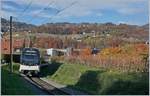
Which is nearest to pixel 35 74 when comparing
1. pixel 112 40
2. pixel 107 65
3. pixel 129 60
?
pixel 107 65

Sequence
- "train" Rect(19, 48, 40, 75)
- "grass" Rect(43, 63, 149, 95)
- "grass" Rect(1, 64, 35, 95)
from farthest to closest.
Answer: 1. "train" Rect(19, 48, 40, 75)
2. "grass" Rect(43, 63, 149, 95)
3. "grass" Rect(1, 64, 35, 95)

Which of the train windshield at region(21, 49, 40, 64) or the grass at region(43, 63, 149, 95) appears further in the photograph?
the train windshield at region(21, 49, 40, 64)

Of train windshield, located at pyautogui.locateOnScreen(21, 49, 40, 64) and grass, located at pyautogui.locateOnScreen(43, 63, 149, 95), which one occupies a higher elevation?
train windshield, located at pyautogui.locateOnScreen(21, 49, 40, 64)

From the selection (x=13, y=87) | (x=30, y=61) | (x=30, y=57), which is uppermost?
(x=30, y=57)

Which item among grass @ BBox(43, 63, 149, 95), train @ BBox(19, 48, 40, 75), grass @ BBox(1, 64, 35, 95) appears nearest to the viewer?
grass @ BBox(1, 64, 35, 95)

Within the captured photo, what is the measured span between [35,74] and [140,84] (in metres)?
23.7

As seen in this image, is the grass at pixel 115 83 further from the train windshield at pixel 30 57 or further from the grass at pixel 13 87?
the train windshield at pixel 30 57

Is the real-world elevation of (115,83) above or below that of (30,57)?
below

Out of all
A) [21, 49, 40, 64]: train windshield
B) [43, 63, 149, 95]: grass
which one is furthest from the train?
[43, 63, 149, 95]: grass

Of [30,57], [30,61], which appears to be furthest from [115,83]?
[30,57]

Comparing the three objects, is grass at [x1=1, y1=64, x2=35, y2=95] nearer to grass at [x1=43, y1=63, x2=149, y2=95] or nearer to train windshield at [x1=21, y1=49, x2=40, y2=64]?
grass at [x1=43, y1=63, x2=149, y2=95]

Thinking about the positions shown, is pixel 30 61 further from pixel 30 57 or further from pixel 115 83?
pixel 115 83

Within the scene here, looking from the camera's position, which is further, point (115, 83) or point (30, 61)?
point (30, 61)

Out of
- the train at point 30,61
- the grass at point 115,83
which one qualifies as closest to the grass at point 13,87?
the grass at point 115,83
